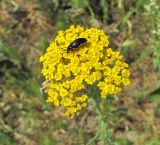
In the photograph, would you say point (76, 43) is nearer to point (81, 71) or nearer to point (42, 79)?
point (81, 71)

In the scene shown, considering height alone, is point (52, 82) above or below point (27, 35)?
below

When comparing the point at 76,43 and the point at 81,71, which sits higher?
the point at 76,43

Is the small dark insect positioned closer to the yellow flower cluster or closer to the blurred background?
the yellow flower cluster

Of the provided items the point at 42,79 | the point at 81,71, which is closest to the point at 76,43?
the point at 81,71

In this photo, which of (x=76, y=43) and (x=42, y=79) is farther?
(x=42, y=79)

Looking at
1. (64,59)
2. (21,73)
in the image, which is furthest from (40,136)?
(64,59)

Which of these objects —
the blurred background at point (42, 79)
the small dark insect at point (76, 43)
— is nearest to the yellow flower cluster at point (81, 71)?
the small dark insect at point (76, 43)

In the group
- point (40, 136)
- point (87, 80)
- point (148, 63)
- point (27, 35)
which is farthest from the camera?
point (27, 35)

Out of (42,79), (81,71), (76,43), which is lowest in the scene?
(81,71)

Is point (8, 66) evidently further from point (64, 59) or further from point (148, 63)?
point (64, 59)
